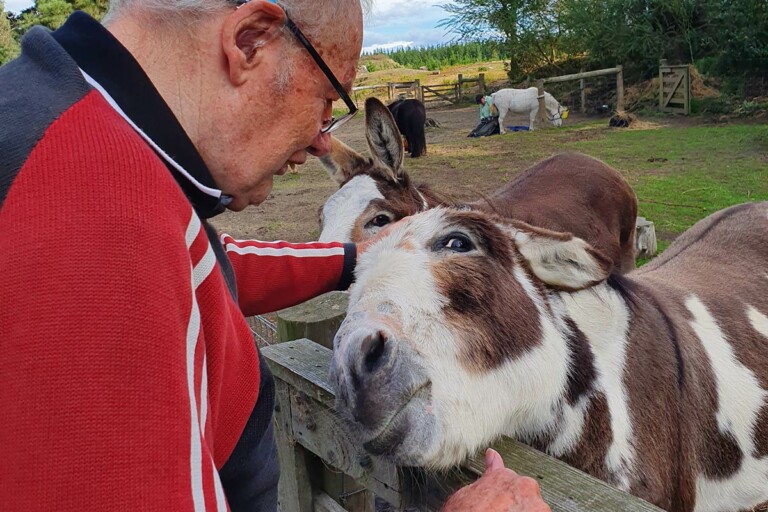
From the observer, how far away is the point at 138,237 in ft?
2.45

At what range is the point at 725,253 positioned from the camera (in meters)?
2.91

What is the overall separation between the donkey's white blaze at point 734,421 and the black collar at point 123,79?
1870mm

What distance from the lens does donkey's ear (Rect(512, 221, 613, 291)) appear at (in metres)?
1.64

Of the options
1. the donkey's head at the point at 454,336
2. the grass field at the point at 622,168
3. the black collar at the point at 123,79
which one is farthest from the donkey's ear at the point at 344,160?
the black collar at the point at 123,79

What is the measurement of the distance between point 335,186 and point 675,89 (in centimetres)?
1244

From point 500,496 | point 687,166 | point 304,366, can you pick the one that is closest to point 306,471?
point 304,366

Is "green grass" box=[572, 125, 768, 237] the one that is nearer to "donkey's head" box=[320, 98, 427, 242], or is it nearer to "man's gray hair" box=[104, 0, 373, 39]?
"donkey's head" box=[320, 98, 427, 242]

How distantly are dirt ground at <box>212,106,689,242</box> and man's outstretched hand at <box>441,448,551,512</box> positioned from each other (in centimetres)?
400

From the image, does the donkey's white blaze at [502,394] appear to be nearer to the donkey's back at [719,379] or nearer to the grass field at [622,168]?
the donkey's back at [719,379]

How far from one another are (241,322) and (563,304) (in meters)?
1.03

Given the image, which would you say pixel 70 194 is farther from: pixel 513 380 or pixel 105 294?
pixel 513 380

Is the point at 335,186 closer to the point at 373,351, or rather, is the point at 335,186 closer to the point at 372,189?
the point at 372,189

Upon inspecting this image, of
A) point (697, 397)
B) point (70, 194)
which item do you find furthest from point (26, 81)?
point (697, 397)

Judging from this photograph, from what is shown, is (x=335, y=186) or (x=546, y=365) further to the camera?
(x=335, y=186)
